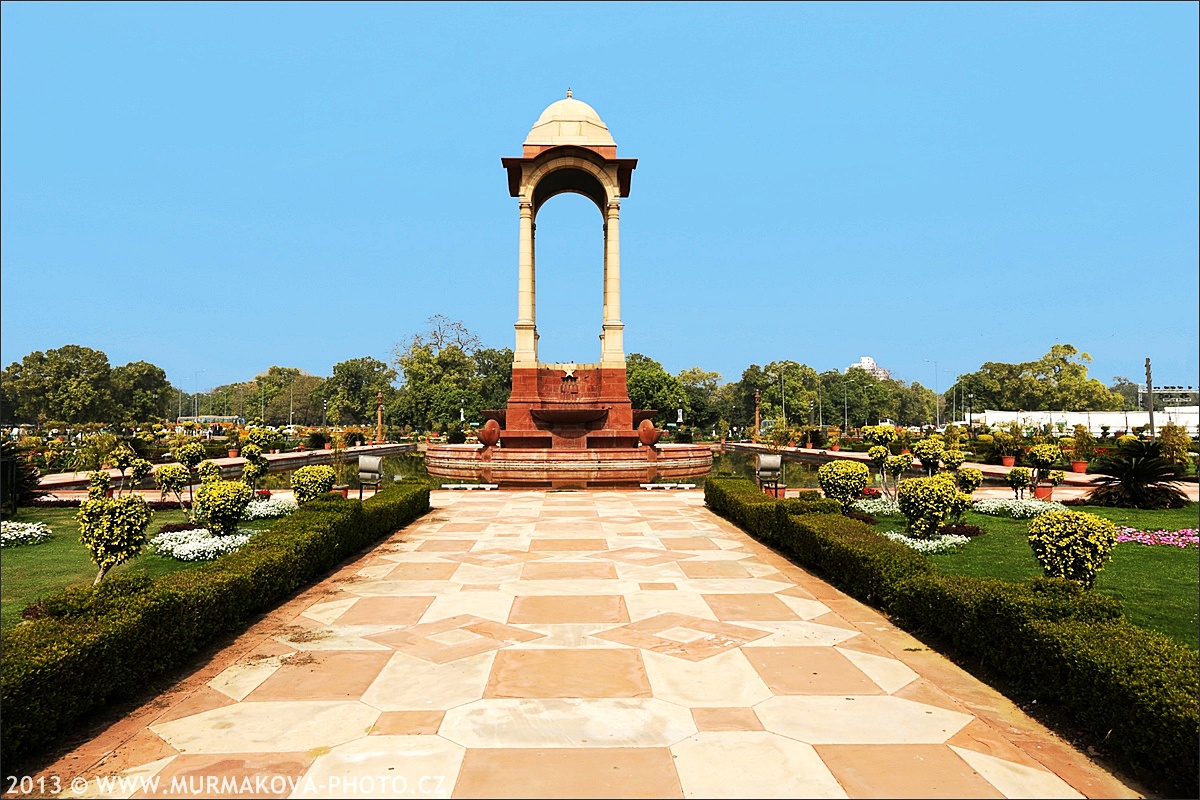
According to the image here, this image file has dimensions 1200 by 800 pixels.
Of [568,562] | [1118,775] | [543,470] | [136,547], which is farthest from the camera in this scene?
[543,470]

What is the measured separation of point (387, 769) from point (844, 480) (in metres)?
9.91

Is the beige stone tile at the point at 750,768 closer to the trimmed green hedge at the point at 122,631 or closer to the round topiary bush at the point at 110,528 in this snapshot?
the trimmed green hedge at the point at 122,631

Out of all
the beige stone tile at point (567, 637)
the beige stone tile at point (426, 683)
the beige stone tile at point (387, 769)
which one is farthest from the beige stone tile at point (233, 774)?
the beige stone tile at point (567, 637)

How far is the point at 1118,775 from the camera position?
12.2ft

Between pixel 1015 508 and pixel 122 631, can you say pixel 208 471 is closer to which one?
pixel 122 631

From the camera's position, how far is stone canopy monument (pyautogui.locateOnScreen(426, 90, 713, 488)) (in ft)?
68.4

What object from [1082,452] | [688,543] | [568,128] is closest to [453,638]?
[688,543]

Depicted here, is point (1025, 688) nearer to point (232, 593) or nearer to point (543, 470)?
point (232, 593)

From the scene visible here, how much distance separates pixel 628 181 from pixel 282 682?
75.7ft

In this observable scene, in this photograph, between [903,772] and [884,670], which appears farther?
[884,670]

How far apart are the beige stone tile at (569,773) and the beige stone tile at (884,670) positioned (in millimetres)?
2036

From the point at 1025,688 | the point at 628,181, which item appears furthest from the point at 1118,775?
the point at 628,181

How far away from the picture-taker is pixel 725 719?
4.32 metres

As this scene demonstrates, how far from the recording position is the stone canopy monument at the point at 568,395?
2086cm
